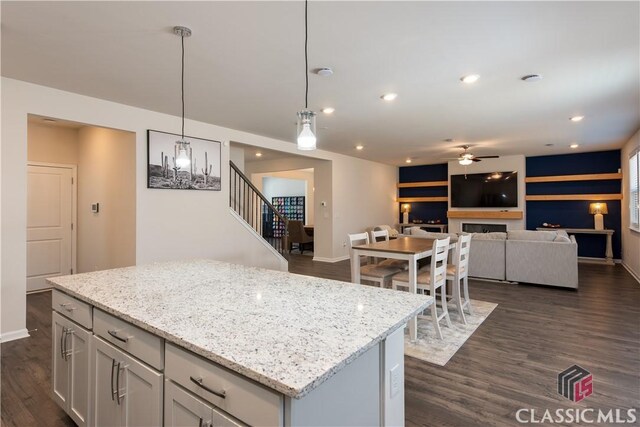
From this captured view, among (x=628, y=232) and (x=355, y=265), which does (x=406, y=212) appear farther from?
(x=355, y=265)

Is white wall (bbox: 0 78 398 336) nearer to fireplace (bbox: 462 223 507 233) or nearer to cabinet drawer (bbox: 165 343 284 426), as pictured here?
cabinet drawer (bbox: 165 343 284 426)

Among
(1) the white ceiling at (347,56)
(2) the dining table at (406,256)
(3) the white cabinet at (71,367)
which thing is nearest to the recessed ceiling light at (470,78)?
(1) the white ceiling at (347,56)

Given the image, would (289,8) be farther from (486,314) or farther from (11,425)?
(486,314)

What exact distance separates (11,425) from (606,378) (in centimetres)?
410

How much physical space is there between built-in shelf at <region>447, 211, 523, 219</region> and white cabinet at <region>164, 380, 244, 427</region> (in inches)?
353

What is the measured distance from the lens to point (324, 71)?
316 centimetres

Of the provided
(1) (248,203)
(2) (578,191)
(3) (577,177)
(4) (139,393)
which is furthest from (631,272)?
(4) (139,393)

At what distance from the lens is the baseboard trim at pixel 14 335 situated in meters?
3.28

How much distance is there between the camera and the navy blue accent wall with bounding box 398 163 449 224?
1015 centimetres

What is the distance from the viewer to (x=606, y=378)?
2520 mm

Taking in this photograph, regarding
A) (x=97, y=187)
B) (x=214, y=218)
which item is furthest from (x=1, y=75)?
(x=214, y=218)

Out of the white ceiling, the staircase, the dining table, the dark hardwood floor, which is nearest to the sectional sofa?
the dark hardwood floor

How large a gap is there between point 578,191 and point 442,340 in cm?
737

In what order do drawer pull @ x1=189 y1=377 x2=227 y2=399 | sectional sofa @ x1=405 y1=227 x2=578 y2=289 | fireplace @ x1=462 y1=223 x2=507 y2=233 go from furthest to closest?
fireplace @ x1=462 y1=223 x2=507 y2=233
sectional sofa @ x1=405 y1=227 x2=578 y2=289
drawer pull @ x1=189 y1=377 x2=227 y2=399
